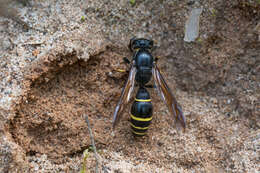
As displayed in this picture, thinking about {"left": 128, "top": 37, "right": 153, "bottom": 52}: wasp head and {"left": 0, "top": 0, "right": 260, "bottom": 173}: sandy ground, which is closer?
{"left": 0, "top": 0, "right": 260, "bottom": 173}: sandy ground

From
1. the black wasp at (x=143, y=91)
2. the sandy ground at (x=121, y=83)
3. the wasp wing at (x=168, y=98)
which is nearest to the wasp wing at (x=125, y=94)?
the black wasp at (x=143, y=91)

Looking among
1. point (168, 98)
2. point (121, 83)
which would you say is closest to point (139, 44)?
point (121, 83)

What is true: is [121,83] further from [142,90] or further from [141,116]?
[141,116]

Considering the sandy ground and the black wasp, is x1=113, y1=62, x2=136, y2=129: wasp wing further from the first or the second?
the sandy ground

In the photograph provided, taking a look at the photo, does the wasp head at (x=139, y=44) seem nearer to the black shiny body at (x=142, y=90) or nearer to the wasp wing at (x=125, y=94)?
the black shiny body at (x=142, y=90)

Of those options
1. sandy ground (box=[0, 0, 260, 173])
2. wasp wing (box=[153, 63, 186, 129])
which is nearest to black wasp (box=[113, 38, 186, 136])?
wasp wing (box=[153, 63, 186, 129])

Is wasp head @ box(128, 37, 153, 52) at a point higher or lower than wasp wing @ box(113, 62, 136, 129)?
higher

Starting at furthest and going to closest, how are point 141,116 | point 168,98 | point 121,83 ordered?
1. point 121,83
2. point 168,98
3. point 141,116
